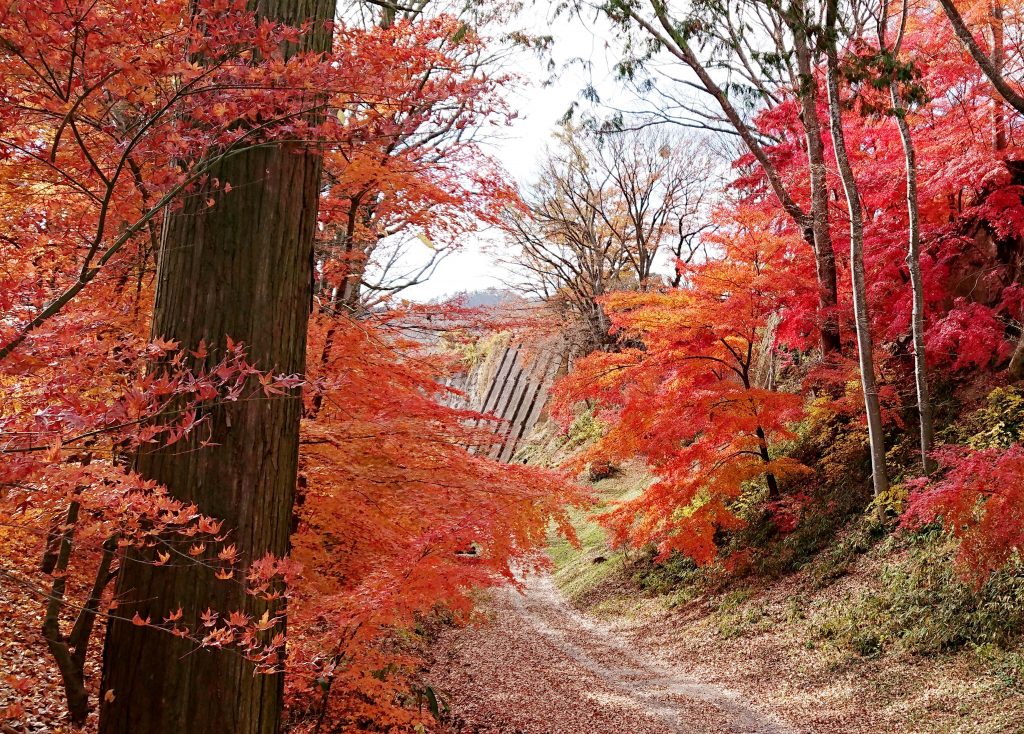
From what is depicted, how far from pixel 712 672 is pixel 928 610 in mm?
2635

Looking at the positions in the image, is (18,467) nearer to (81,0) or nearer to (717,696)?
(81,0)

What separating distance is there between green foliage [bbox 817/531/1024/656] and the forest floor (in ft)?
0.38

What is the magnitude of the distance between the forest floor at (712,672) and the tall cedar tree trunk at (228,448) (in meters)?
5.14

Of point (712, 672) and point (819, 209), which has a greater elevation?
point (819, 209)

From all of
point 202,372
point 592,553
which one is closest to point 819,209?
point 592,553

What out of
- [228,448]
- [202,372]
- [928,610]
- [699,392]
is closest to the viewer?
[202,372]

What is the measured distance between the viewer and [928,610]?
25.6 feet

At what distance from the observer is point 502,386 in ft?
86.6

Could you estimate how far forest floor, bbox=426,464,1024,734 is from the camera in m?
6.78

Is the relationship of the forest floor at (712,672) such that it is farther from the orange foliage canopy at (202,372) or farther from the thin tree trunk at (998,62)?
the thin tree trunk at (998,62)

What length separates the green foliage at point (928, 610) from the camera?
7.06 m

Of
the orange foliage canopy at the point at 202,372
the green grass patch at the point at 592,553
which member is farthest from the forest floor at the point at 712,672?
the orange foliage canopy at the point at 202,372

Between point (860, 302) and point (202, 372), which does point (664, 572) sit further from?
point (202, 372)

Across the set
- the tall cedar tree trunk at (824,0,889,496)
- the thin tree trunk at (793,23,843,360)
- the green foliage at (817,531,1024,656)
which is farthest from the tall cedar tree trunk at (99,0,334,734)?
the thin tree trunk at (793,23,843,360)
